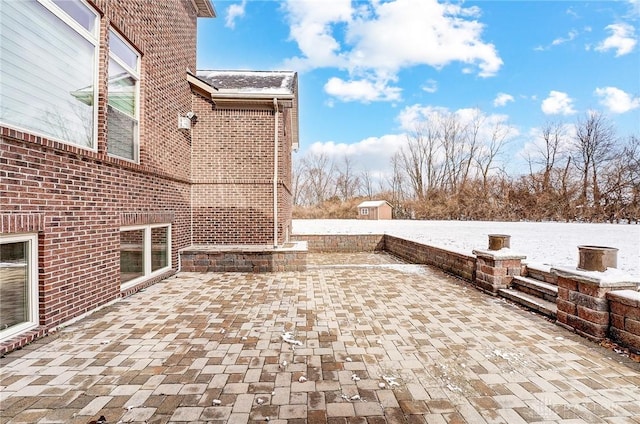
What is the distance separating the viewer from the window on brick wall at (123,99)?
4746 millimetres

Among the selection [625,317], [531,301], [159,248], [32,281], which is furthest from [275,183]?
[625,317]

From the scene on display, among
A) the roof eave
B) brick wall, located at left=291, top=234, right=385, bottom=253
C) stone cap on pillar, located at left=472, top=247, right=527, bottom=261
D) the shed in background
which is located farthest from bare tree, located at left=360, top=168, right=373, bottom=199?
stone cap on pillar, located at left=472, top=247, right=527, bottom=261

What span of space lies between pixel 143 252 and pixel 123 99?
108 inches

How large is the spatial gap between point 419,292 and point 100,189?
17.7 feet

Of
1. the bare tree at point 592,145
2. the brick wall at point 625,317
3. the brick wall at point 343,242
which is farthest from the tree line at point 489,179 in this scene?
the brick wall at point 625,317

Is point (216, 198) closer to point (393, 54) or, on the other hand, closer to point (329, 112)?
point (393, 54)

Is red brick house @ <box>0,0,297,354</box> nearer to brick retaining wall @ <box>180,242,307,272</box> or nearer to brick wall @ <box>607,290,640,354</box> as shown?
brick retaining wall @ <box>180,242,307,272</box>

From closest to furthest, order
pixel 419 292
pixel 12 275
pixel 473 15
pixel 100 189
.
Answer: pixel 12 275, pixel 100 189, pixel 419 292, pixel 473 15

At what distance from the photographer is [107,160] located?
443cm

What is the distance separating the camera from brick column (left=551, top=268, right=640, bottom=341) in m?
3.31

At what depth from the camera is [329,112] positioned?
24062mm

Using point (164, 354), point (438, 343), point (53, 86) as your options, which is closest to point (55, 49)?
point (53, 86)

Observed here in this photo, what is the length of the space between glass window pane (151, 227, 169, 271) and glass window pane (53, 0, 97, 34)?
11.4ft

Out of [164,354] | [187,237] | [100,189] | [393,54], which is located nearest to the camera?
[164,354]
